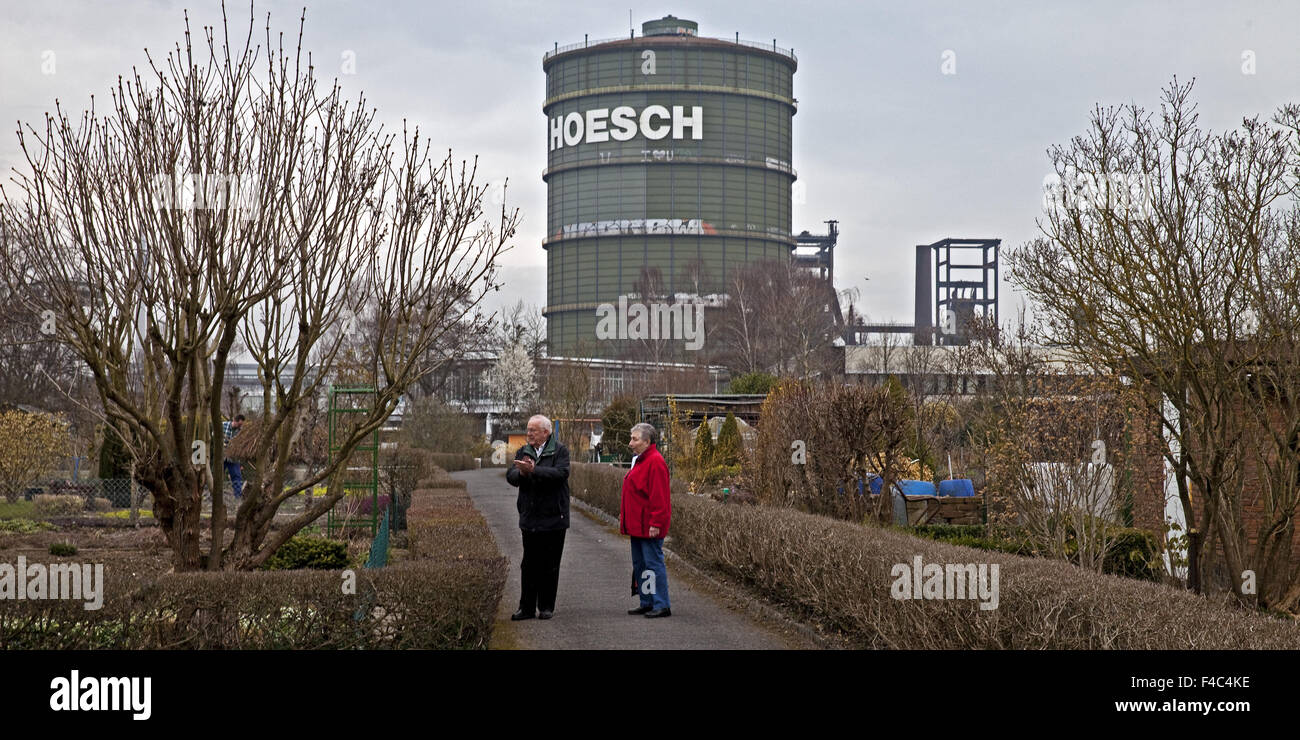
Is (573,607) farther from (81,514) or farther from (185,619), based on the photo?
(81,514)

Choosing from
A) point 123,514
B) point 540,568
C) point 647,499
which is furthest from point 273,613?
point 123,514

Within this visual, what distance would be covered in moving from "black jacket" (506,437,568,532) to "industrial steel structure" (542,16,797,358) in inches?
3454

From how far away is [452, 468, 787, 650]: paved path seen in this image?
916 cm

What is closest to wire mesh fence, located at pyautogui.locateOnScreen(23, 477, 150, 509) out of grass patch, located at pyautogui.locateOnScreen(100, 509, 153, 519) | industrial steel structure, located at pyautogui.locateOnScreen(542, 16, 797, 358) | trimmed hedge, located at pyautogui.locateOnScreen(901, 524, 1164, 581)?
grass patch, located at pyautogui.locateOnScreen(100, 509, 153, 519)

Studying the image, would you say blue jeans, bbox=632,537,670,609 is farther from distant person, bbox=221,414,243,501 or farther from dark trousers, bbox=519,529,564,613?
distant person, bbox=221,414,243,501

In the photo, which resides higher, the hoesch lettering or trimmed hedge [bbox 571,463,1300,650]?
the hoesch lettering

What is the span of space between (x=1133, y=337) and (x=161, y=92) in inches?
313

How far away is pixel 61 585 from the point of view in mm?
7512

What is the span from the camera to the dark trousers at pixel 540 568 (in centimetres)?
992

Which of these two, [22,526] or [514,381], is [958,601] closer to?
[22,526]

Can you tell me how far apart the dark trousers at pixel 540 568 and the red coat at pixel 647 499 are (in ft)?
1.87

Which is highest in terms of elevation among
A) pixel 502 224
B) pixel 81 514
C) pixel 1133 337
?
pixel 502 224
